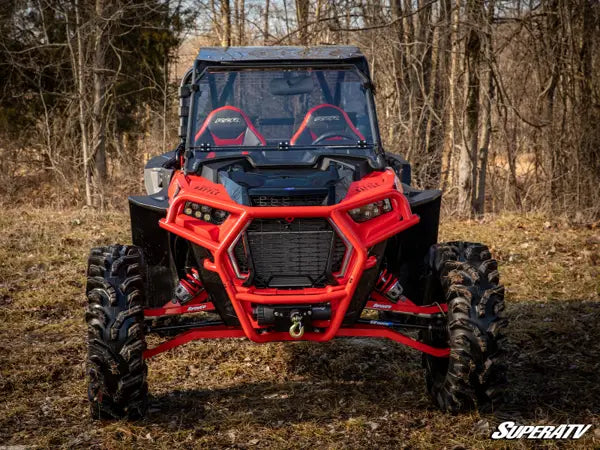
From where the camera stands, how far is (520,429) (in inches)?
177

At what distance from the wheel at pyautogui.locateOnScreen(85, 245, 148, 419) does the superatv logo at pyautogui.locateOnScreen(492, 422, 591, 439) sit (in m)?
2.26

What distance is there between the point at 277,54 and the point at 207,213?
6.21 feet

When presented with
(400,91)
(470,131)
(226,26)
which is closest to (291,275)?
(470,131)

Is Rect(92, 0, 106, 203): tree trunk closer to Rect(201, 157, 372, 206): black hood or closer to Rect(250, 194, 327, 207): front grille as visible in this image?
Rect(201, 157, 372, 206): black hood

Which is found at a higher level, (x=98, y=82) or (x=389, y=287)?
(x=98, y=82)

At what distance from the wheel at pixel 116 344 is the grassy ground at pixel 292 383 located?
16 centimetres

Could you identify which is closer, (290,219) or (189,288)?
(290,219)

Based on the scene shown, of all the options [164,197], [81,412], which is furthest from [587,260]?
[81,412]

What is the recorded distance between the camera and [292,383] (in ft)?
18.4

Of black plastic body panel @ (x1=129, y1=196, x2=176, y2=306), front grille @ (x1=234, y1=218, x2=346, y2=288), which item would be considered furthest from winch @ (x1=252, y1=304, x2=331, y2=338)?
black plastic body panel @ (x1=129, y1=196, x2=176, y2=306)

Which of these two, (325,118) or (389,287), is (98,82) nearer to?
(325,118)

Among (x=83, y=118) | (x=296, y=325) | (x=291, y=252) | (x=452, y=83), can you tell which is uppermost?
(x=452, y=83)

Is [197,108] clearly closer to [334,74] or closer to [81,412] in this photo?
[334,74]

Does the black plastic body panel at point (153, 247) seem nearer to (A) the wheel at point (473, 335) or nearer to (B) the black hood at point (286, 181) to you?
(B) the black hood at point (286, 181)
